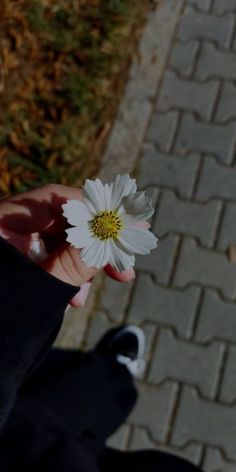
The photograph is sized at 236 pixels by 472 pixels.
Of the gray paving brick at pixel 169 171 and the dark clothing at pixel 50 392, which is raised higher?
the gray paving brick at pixel 169 171

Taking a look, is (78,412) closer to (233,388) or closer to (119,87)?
(233,388)

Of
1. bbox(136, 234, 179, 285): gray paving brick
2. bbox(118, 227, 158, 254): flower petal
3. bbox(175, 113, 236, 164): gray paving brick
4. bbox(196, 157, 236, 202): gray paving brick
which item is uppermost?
bbox(175, 113, 236, 164): gray paving brick

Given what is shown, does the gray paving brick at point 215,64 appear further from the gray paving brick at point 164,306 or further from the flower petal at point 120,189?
the flower petal at point 120,189

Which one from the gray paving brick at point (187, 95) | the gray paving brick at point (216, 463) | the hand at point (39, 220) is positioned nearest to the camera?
the hand at point (39, 220)

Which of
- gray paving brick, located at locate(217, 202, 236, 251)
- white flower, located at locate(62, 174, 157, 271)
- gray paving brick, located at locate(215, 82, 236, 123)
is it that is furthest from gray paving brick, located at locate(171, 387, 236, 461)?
white flower, located at locate(62, 174, 157, 271)

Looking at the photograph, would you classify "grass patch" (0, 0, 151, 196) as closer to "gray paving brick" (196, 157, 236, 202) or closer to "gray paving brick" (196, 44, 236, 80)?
"gray paving brick" (196, 44, 236, 80)

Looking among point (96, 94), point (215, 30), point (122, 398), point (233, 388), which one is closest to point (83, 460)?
point (122, 398)

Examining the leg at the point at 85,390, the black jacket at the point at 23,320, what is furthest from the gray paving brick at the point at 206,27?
the black jacket at the point at 23,320

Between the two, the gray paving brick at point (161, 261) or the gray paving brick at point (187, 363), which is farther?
the gray paving brick at point (161, 261)
